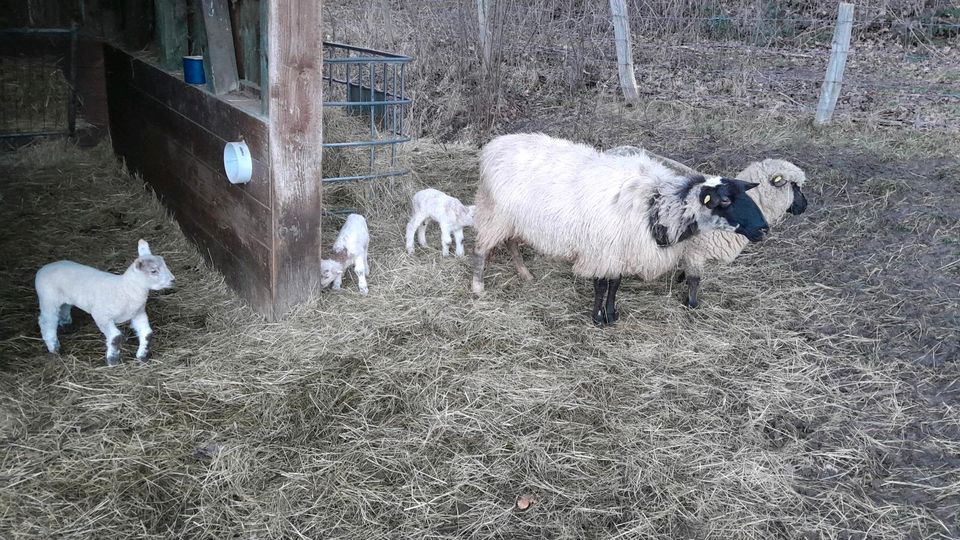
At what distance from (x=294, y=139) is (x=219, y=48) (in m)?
1.27

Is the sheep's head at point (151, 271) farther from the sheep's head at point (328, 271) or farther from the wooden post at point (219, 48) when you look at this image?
the wooden post at point (219, 48)

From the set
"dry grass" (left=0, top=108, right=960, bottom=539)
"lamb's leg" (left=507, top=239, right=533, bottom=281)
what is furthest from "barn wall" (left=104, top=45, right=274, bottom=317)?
"lamb's leg" (left=507, top=239, right=533, bottom=281)

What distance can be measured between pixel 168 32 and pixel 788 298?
566 centimetres

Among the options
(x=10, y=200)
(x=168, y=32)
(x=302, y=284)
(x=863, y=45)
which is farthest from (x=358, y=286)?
(x=863, y=45)

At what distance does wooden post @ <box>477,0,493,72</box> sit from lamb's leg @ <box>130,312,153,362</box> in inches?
262

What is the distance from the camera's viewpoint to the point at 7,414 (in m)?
3.71

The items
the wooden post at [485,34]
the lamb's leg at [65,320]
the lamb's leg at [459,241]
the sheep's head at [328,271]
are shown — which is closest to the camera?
the lamb's leg at [65,320]

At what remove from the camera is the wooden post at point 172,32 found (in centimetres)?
613

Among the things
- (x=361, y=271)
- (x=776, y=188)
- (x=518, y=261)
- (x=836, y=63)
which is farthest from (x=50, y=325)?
(x=836, y=63)


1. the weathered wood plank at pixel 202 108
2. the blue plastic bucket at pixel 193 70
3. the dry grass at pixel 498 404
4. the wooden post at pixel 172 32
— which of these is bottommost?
the dry grass at pixel 498 404

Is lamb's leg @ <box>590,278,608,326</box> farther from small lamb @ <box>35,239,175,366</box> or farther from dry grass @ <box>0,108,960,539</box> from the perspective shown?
small lamb @ <box>35,239,175,366</box>

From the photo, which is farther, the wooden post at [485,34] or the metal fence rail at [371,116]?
the wooden post at [485,34]

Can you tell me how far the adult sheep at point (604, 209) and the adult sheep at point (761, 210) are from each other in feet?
1.05

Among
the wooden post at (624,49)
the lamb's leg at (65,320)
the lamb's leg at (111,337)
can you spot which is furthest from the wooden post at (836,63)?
the lamb's leg at (65,320)
